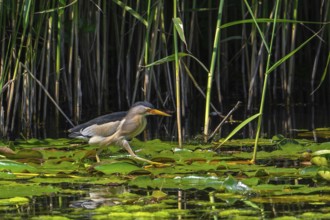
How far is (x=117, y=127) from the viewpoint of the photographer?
27.8 feet

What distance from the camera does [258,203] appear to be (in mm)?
5938

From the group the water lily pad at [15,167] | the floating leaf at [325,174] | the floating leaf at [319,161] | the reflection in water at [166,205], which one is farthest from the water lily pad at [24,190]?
the floating leaf at [319,161]

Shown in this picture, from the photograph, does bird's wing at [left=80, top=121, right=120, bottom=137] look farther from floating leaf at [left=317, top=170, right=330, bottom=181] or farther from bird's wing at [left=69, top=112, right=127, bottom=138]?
floating leaf at [left=317, top=170, right=330, bottom=181]

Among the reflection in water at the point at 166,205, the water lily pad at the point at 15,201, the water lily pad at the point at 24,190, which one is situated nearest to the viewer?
the reflection in water at the point at 166,205

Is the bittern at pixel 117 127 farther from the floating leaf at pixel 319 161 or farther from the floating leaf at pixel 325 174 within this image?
the floating leaf at pixel 325 174

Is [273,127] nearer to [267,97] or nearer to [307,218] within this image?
[267,97]

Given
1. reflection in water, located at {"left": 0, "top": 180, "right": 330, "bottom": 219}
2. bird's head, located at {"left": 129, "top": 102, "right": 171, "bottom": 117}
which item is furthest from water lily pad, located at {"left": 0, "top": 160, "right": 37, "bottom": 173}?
bird's head, located at {"left": 129, "top": 102, "right": 171, "bottom": 117}

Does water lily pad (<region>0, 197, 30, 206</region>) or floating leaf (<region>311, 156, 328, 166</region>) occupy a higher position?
floating leaf (<region>311, 156, 328, 166</region>)

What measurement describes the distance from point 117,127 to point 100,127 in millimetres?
192

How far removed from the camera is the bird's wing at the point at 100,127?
8.37 metres

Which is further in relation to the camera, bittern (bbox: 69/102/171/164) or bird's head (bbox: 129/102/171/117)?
bird's head (bbox: 129/102/171/117)

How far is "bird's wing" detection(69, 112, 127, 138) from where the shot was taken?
27.5 feet

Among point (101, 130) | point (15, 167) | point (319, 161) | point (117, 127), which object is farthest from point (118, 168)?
point (319, 161)

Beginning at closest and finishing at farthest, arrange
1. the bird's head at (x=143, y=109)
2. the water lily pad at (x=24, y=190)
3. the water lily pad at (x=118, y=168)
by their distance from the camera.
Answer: the water lily pad at (x=24, y=190), the water lily pad at (x=118, y=168), the bird's head at (x=143, y=109)
